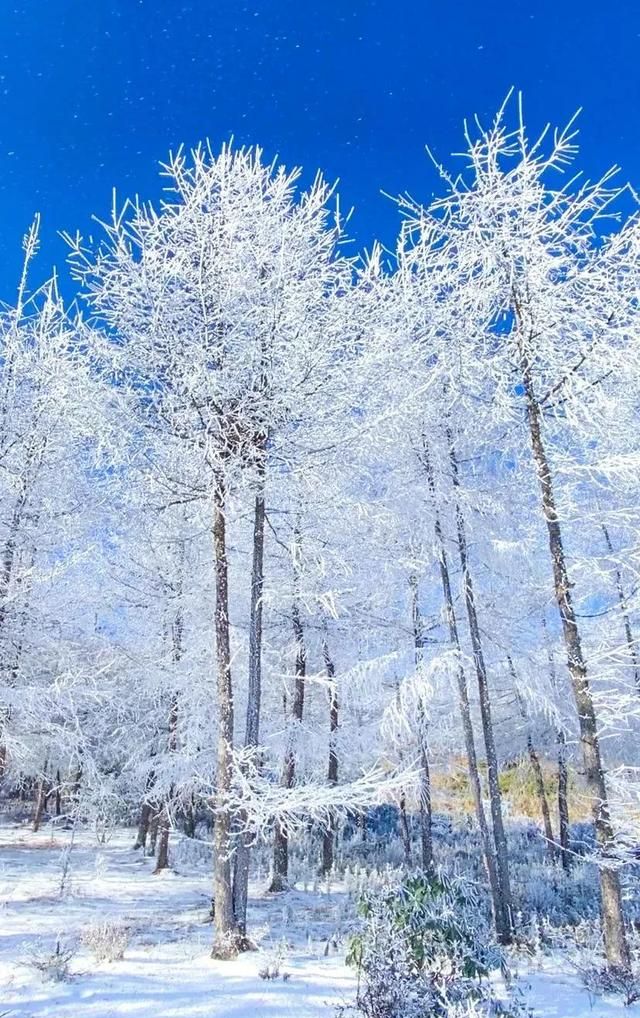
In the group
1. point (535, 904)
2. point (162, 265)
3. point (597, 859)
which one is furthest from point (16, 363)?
point (535, 904)

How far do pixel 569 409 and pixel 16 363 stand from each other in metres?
9.30

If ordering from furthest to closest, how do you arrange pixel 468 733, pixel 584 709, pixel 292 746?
pixel 292 746 < pixel 468 733 < pixel 584 709

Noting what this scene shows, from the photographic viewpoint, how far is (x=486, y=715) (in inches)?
399

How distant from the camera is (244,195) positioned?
8172 millimetres

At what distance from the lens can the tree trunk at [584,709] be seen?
6.45m

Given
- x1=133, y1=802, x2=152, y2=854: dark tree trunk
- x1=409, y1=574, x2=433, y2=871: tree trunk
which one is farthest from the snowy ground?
x1=133, y1=802, x2=152, y2=854: dark tree trunk

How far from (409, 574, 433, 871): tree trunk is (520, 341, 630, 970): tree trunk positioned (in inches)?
123

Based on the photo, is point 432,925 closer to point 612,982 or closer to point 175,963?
point 612,982

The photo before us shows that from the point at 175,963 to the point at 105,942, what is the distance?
831 mm

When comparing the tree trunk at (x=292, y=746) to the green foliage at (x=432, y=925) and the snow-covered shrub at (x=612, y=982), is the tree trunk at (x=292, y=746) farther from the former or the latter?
the snow-covered shrub at (x=612, y=982)

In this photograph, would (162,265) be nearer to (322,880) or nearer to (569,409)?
(569,409)

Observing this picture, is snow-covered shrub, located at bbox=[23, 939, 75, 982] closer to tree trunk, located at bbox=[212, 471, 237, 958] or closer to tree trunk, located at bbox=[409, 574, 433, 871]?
tree trunk, located at bbox=[212, 471, 237, 958]

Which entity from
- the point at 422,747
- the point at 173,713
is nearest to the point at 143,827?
the point at 173,713

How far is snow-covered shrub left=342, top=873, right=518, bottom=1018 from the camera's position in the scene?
15.3 ft
